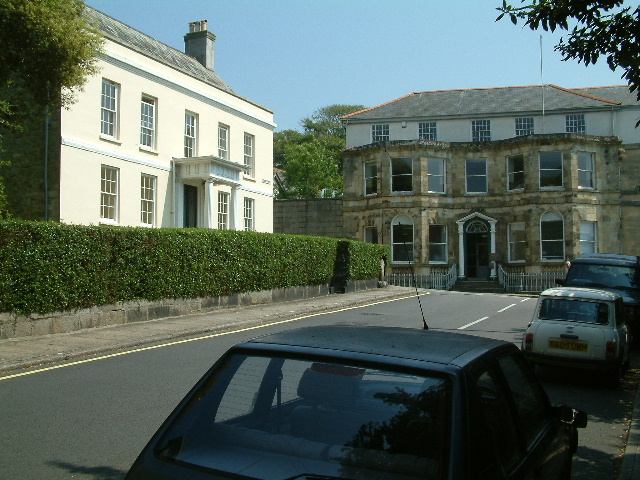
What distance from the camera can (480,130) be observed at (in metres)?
41.1

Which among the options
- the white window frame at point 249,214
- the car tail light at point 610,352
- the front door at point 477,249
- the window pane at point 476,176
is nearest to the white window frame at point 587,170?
the window pane at point 476,176

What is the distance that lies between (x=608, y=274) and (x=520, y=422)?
45.6ft

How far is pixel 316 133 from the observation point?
7581 cm

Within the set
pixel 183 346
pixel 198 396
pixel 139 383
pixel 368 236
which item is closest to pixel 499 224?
pixel 368 236

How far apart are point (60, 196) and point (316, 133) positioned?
5735 cm

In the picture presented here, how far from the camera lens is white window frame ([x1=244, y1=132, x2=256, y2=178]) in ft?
101

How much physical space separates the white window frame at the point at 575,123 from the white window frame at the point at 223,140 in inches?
882

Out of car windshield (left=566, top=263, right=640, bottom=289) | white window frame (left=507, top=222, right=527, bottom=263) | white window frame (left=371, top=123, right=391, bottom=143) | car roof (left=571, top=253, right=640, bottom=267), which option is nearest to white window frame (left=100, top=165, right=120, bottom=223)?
car windshield (left=566, top=263, right=640, bottom=289)

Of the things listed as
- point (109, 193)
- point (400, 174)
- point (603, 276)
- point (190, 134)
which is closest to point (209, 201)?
point (190, 134)

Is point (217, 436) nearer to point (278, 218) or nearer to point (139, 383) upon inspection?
point (139, 383)

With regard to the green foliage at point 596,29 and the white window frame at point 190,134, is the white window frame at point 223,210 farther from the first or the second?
the green foliage at point 596,29

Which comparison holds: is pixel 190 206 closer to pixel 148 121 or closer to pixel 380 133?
pixel 148 121

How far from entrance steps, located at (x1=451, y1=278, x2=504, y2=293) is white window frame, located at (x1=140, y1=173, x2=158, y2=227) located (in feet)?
65.9

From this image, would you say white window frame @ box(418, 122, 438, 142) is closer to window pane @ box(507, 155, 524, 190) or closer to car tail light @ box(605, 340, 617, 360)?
window pane @ box(507, 155, 524, 190)
